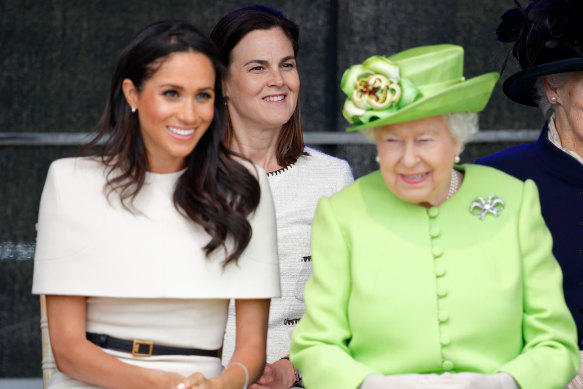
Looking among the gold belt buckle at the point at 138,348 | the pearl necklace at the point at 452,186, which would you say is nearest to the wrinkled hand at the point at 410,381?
the pearl necklace at the point at 452,186

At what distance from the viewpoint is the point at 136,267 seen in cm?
335

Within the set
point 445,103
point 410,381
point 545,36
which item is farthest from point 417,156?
point 545,36

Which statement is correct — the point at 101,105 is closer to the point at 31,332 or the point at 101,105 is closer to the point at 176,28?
the point at 31,332

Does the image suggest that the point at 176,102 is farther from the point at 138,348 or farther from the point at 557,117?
the point at 557,117

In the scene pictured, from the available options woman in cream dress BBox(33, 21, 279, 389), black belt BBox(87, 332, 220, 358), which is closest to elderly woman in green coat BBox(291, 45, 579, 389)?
woman in cream dress BBox(33, 21, 279, 389)

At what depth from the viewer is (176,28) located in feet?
11.3

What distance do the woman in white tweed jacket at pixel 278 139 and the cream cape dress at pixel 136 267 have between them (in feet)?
2.35

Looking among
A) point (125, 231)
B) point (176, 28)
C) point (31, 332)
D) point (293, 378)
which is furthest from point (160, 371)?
point (31, 332)

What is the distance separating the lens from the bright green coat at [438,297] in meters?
3.16

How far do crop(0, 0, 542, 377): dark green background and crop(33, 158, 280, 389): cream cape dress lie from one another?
7.18 feet

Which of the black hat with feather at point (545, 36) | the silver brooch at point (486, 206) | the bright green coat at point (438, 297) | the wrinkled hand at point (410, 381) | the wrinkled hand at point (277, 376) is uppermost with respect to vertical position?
the black hat with feather at point (545, 36)

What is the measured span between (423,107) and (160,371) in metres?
1.19

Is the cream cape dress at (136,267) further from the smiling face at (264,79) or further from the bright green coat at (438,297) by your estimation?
the smiling face at (264,79)

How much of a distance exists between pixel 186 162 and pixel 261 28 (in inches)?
39.3
